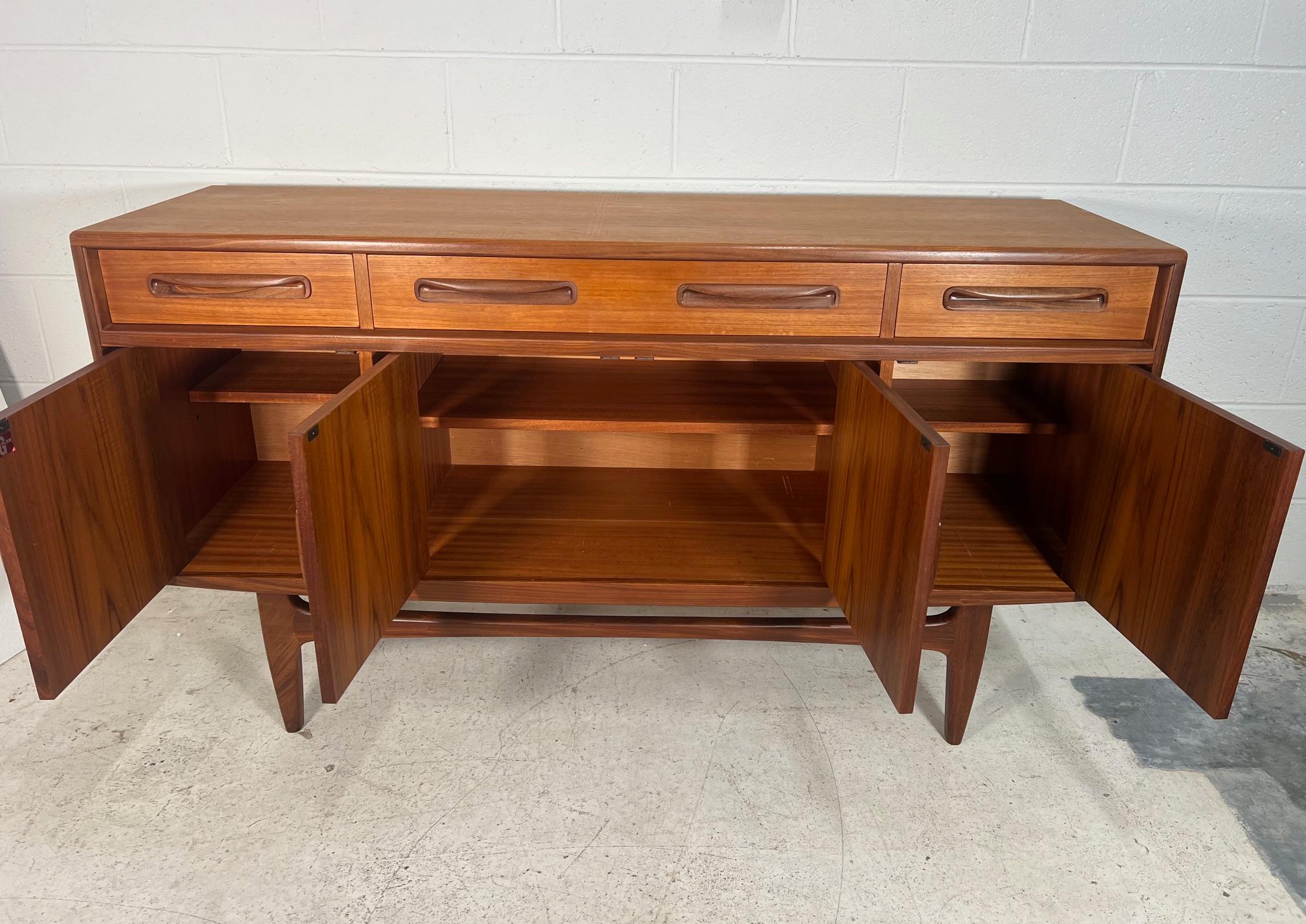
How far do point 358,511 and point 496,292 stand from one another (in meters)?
0.40

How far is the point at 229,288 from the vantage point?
1.38m

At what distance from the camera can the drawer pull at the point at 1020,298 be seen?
4.50 ft

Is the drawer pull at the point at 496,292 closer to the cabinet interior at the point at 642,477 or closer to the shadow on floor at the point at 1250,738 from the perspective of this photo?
the cabinet interior at the point at 642,477

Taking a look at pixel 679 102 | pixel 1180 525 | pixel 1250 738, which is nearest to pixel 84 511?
pixel 679 102

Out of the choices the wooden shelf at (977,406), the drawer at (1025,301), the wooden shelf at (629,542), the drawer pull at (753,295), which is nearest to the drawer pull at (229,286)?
the wooden shelf at (629,542)

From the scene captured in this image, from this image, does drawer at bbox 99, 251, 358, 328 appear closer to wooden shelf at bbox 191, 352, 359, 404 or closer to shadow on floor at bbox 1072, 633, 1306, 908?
wooden shelf at bbox 191, 352, 359, 404

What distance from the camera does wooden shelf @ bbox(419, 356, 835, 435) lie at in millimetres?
1529

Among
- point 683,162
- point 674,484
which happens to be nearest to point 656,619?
point 674,484

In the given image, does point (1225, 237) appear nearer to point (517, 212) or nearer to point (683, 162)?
point (683, 162)

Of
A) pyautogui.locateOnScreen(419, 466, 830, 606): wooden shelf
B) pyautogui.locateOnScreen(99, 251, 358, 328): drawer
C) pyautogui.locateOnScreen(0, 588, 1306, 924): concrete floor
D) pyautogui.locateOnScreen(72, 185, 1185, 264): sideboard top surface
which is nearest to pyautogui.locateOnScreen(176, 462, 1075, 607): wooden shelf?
pyautogui.locateOnScreen(419, 466, 830, 606): wooden shelf

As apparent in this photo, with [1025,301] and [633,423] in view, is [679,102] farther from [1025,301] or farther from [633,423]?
[1025,301]

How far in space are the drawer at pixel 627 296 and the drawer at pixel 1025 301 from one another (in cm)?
7

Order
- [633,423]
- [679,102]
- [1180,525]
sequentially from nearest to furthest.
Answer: [1180,525] → [633,423] → [679,102]

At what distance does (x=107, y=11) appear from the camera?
1715mm
